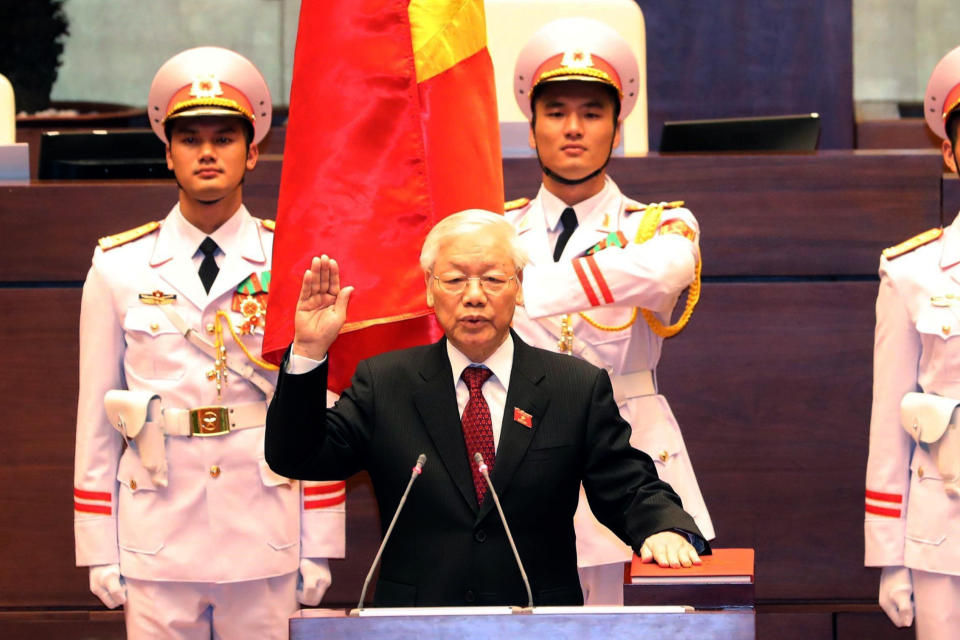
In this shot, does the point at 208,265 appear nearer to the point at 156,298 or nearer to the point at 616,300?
the point at 156,298

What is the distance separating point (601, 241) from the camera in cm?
282

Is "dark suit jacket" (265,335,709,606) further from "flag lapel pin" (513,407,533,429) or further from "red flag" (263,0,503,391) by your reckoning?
"red flag" (263,0,503,391)

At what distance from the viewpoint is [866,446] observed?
3.30 metres

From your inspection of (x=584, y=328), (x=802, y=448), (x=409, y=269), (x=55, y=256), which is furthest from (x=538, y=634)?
(x=55, y=256)

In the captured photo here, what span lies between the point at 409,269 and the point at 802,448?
47.6 inches

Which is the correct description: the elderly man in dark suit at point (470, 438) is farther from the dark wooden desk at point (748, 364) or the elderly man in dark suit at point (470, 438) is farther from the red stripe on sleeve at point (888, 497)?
the dark wooden desk at point (748, 364)

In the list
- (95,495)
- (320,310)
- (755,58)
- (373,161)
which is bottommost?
(95,495)

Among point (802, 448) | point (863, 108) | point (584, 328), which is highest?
point (863, 108)

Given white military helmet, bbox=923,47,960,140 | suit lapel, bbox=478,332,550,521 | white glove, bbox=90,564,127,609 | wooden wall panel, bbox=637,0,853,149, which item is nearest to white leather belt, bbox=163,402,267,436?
white glove, bbox=90,564,127,609

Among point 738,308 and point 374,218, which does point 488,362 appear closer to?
point 374,218

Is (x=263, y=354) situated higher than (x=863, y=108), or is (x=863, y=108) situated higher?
(x=863, y=108)

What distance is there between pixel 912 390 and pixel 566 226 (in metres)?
0.74

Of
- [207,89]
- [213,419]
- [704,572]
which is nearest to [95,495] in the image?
[213,419]

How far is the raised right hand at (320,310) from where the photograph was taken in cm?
206
